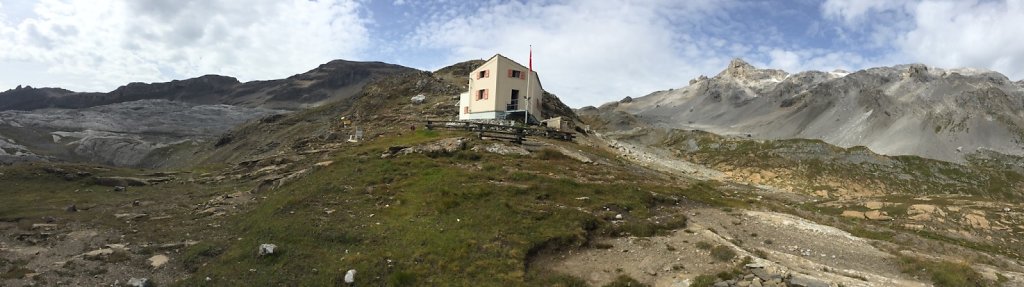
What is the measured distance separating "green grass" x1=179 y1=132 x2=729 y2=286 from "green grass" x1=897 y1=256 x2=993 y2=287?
345 inches

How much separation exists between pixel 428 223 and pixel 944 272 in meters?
19.1

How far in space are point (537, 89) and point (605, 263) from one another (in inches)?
1993

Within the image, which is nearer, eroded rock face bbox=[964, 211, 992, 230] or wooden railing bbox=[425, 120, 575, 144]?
eroded rock face bbox=[964, 211, 992, 230]

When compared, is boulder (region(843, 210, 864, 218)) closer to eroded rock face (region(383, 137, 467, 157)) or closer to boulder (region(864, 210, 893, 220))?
boulder (region(864, 210, 893, 220))

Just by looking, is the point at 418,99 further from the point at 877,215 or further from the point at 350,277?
the point at 350,277

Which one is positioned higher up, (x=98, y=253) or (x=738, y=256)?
(x=738, y=256)

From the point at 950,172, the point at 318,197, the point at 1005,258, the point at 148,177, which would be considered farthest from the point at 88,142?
the point at 950,172

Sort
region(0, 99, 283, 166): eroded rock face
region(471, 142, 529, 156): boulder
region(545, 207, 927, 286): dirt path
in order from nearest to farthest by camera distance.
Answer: region(545, 207, 927, 286): dirt path → region(471, 142, 529, 156): boulder → region(0, 99, 283, 166): eroded rock face

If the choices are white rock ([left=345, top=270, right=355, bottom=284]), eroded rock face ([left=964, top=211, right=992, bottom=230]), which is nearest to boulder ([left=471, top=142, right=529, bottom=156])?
white rock ([left=345, top=270, right=355, bottom=284])

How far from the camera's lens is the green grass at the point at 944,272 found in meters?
16.6

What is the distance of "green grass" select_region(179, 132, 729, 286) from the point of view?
61.1ft

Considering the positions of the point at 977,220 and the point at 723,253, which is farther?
the point at 977,220

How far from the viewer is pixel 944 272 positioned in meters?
17.0

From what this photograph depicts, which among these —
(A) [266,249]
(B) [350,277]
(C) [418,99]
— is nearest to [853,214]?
(B) [350,277]
